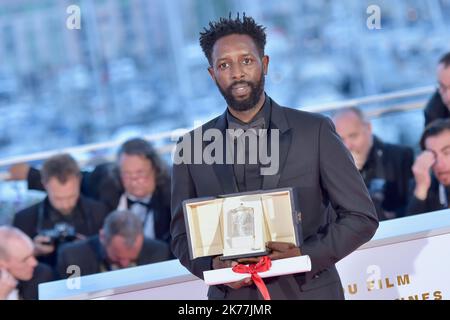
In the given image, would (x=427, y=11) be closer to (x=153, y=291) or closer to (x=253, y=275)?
(x=153, y=291)

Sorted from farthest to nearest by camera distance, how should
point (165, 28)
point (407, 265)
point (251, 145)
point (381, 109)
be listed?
1. point (165, 28)
2. point (381, 109)
3. point (407, 265)
4. point (251, 145)

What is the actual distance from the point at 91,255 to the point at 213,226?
7.11 feet

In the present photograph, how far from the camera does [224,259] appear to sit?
221 centimetres

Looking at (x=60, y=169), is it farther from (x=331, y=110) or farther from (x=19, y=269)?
(x=331, y=110)

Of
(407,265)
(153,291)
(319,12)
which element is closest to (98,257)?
(153,291)

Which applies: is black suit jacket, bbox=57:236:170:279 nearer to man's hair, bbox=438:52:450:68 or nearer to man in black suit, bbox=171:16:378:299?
man's hair, bbox=438:52:450:68

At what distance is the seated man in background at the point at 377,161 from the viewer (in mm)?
4766

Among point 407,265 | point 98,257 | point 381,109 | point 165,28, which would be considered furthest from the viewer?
point 165,28

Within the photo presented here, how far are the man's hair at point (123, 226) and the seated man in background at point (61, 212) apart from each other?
13.8 inches

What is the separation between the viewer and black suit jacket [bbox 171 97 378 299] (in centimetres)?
226

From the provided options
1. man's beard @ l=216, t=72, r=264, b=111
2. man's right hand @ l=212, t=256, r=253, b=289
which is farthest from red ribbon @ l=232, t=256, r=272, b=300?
man's beard @ l=216, t=72, r=264, b=111

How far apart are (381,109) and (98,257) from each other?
7.02 ft

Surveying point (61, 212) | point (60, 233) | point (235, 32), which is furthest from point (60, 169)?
point (235, 32)

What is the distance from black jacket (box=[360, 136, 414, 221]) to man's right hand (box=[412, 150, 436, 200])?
0.47 ft
